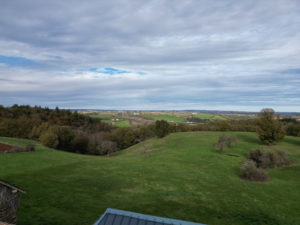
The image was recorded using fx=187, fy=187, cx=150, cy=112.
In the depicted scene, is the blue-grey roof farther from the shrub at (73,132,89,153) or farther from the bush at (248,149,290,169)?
the shrub at (73,132,89,153)

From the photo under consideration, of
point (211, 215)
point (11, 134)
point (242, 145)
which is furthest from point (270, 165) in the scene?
point (11, 134)

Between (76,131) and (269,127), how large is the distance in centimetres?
6979

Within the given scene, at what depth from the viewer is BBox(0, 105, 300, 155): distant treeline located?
2524 inches

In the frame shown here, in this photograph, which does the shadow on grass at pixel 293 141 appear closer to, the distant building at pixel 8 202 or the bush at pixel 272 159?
the bush at pixel 272 159

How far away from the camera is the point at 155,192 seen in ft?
73.8

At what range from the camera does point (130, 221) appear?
6.02m

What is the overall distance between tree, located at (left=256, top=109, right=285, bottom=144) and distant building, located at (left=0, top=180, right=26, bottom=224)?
52.1 m

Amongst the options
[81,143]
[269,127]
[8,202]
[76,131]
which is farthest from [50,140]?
[269,127]

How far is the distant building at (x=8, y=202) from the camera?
9.97 metres

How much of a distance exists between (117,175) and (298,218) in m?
21.9

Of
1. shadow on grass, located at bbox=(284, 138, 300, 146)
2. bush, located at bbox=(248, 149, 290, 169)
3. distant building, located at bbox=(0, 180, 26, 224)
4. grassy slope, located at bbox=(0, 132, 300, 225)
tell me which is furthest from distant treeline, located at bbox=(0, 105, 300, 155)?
distant building, located at bbox=(0, 180, 26, 224)

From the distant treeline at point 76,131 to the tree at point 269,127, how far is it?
20.7 ft

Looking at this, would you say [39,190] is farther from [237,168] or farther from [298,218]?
[237,168]

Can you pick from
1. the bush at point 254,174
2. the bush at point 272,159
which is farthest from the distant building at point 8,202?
the bush at point 272,159
